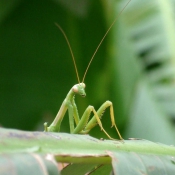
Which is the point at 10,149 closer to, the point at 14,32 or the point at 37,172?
the point at 37,172

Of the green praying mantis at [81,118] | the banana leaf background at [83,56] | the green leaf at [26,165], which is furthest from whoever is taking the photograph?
the banana leaf background at [83,56]

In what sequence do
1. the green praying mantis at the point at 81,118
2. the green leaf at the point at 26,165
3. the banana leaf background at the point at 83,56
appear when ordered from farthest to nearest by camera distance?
1. the banana leaf background at the point at 83,56
2. the green praying mantis at the point at 81,118
3. the green leaf at the point at 26,165

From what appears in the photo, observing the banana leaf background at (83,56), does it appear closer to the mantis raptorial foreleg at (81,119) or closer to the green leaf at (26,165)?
the mantis raptorial foreleg at (81,119)

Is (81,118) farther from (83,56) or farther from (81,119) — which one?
(83,56)

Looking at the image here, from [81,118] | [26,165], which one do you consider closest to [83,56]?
[81,118]

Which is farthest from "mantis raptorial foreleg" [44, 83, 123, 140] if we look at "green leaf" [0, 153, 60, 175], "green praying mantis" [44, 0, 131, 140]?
"green leaf" [0, 153, 60, 175]

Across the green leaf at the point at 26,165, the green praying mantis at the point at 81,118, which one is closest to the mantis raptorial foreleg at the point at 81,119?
the green praying mantis at the point at 81,118

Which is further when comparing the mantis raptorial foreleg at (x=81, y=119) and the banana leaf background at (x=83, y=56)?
the banana leaf background at (x=83, y=56)

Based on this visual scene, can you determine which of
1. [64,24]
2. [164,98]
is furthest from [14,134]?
[64,24]
